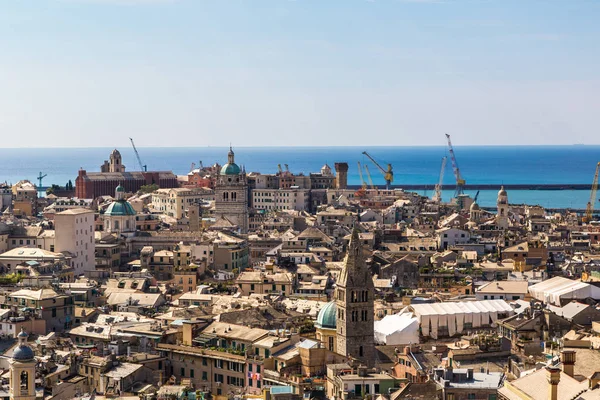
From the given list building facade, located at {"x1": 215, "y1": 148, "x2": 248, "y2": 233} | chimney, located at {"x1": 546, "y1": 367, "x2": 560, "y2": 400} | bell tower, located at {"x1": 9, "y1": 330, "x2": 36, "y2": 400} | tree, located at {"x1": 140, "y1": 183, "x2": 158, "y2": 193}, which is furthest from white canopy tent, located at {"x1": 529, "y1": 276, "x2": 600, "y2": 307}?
tree, located at {"x1": 140, "y1": 183, "x2": 158, "y2": 193}

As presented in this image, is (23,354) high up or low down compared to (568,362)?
down

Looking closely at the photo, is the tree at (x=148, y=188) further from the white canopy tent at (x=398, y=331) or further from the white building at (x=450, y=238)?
the white canopy tent at (x=398, y=331)

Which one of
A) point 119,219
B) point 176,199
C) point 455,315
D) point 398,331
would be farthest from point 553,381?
point 176,199

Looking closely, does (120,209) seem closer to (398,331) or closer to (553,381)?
(398,331)

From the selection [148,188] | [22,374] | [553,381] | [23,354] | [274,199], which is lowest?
[22,374]

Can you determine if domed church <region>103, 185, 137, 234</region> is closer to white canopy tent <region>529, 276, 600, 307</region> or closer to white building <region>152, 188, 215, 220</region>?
white building <region>152, 188, 215, 220</region>

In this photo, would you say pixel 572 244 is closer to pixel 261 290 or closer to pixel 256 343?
pixel 261 290

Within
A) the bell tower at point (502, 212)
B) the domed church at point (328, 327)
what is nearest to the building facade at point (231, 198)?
the bell tower at point (502, 212)
